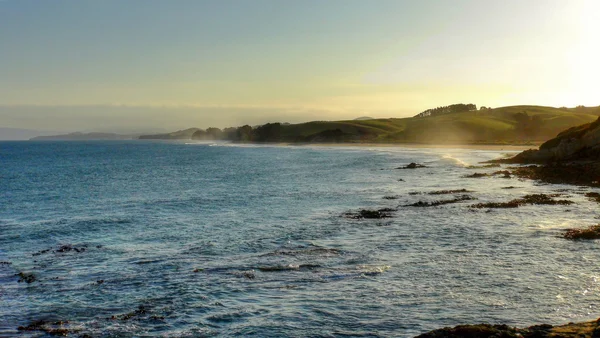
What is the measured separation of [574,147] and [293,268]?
5759 centimetres

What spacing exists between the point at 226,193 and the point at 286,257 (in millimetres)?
31692

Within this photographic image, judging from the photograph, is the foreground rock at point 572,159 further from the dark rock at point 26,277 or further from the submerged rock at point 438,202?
the dark rock at point 26,277

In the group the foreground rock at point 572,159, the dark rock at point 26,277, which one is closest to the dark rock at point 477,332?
the dark rock at point 26,277

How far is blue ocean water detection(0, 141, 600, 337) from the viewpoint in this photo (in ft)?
52.8

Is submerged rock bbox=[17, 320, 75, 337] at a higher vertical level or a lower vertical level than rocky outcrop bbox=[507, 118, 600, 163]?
lower

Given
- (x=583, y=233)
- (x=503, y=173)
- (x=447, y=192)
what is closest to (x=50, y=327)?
(x=583, y=233)

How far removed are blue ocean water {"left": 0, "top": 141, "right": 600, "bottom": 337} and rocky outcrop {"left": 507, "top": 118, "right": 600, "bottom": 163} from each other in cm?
2095

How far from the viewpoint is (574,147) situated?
6519cm

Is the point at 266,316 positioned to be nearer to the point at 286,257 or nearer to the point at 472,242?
the point at 286,257

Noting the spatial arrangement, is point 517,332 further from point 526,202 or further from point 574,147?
point 574,147

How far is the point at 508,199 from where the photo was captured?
1667 inches

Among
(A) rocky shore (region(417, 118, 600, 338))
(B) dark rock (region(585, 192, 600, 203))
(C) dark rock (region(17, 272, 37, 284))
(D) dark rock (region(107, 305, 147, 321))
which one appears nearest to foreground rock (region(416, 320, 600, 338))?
(A) rocky shore (region(417, 118, 600, 338))

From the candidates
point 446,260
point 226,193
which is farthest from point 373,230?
point 226,193

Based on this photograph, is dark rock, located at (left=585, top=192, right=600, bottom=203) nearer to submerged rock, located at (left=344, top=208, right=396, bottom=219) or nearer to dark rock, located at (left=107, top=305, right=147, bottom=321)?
submerged rock, located at (left=344, top=208, right=396, bottom=219)
